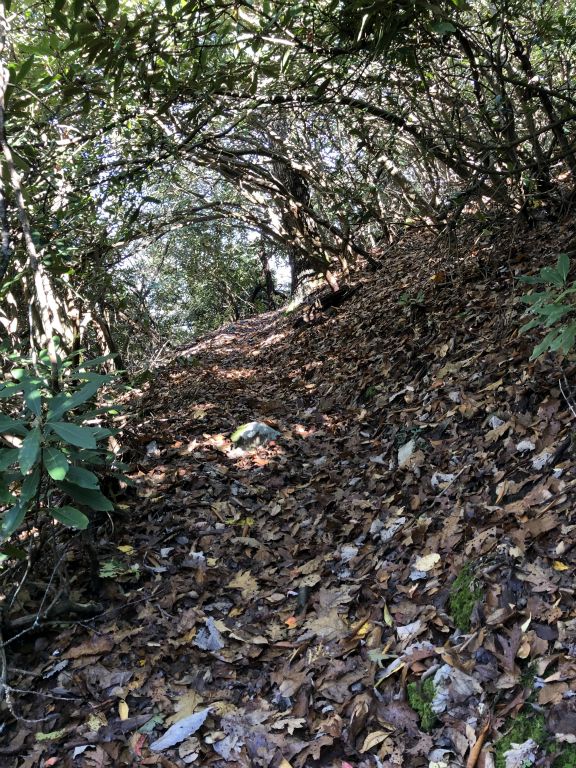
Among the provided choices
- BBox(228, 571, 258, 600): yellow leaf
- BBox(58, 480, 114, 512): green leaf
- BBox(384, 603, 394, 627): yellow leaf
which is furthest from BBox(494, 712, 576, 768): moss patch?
BBox(58, 480, 114, 512): green leaf

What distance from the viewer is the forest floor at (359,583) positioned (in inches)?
95.3

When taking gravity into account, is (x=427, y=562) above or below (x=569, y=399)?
below

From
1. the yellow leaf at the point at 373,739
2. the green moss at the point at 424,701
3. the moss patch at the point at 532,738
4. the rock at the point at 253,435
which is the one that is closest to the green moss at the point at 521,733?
the moss patch at the point at 532,738

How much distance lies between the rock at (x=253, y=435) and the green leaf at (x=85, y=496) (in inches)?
110

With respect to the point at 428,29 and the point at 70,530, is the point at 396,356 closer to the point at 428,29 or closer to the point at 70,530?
the point at 428,29


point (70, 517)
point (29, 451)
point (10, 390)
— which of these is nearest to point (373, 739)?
point (70, 517)

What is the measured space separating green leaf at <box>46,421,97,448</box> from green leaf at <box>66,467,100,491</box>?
0.23m

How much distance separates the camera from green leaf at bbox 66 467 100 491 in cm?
270

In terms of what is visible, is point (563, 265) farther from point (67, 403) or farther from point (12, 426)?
point (12, 426)

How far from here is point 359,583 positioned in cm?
342

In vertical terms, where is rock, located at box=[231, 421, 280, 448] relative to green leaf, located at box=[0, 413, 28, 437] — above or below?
below

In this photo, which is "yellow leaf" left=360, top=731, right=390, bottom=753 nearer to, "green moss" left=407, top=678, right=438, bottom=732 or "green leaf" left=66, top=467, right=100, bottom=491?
"green moss" left=407, top=678, right=438, bottom=732

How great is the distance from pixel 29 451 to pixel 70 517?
482 millimetres

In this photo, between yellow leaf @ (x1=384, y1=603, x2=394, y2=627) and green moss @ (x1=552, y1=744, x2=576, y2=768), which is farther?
yellow leaf @ (x1=384, y1=603, x2=394, y2=627)
